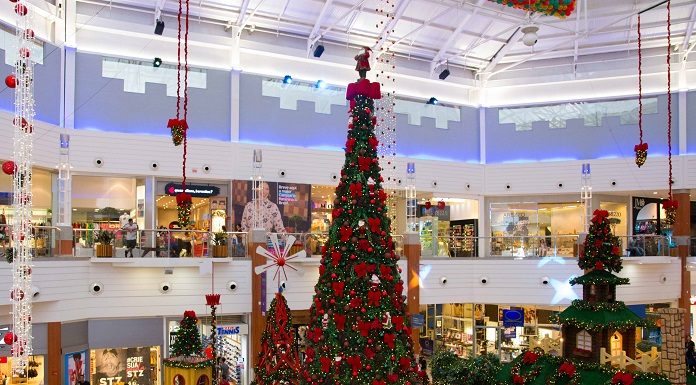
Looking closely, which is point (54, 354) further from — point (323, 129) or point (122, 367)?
point (323, 129)

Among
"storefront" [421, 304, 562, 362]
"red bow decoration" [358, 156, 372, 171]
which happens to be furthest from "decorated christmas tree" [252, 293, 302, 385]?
"storefront" [421, 304, 562, 362]

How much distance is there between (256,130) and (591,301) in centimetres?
1341

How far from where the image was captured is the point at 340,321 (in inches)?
407

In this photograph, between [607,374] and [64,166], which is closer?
[607,374]

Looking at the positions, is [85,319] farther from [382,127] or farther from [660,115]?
[660,115]

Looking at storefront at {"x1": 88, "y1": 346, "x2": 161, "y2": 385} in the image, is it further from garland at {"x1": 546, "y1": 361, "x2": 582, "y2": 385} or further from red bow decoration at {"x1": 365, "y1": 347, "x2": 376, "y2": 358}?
garland at {"x1": 546, "y1": 361, "x2": 582, "y2": 385}

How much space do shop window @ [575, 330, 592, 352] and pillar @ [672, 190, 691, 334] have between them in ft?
41.7

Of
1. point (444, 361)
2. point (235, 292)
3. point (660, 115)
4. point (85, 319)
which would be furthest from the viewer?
point (660, 115)

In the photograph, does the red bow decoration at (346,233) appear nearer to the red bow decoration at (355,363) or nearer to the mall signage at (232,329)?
the red bow decoration at (355,363)

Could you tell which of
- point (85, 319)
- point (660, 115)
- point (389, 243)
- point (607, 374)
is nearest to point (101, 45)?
point (85, 319)

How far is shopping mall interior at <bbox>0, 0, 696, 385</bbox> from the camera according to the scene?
15.2m

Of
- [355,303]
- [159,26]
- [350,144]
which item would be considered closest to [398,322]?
[355,303]

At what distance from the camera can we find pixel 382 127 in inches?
915

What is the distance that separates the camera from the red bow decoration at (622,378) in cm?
1218
